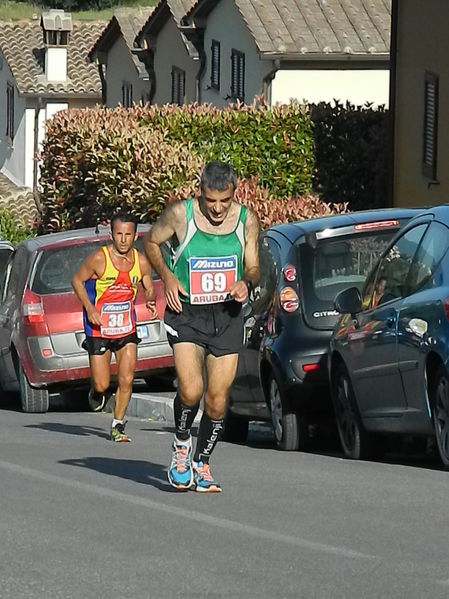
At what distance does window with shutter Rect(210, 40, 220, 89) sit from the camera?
38.7 m

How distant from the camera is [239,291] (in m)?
9.46

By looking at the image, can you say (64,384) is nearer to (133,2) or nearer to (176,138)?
(176,138)

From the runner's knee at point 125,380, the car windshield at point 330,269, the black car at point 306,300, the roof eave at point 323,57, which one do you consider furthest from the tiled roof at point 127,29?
the car windshield at point 330,269

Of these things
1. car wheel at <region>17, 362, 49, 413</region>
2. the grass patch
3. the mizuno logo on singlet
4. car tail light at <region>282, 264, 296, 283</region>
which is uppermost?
the grass patch

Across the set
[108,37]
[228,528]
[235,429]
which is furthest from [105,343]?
[108,37]

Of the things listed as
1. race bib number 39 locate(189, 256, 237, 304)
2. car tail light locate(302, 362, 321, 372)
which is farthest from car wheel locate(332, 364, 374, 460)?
race bib number 39 locate(189, 256, 237, 304)

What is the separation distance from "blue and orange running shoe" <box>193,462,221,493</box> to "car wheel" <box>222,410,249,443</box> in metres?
4.21

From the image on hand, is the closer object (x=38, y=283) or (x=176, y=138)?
(x=38, y=283)

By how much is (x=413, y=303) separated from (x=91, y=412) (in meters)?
7.71

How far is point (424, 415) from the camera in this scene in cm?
1053

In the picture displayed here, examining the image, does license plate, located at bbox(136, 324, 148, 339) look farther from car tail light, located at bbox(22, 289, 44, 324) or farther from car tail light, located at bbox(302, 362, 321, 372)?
car tail light, located at bbox(302, 362, 321, 372)

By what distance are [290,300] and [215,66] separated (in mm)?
26990

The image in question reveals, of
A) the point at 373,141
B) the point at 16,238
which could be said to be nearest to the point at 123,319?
the point at 373,141

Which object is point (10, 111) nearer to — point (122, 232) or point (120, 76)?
point (120, 76)
